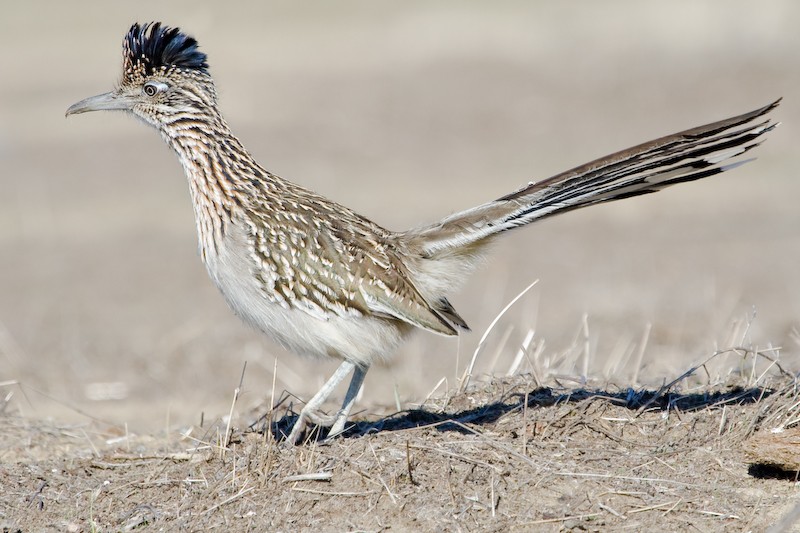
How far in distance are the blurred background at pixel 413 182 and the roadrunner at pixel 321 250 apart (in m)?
0.71

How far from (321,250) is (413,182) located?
1411 cm

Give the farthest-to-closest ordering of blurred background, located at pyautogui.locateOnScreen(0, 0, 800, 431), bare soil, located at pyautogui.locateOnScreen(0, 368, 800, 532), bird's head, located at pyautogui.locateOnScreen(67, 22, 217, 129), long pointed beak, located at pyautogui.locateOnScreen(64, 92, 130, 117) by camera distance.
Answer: blurred background, located at pyautogui.locateOnScreen(0, 0, 800, 431) → long pointed beak, located at pyautogui.locateOnScreen(64, 92, 130, 117) → bird's head, located at pyautogui.locateOnScreen(67, 22, 217, 129) → bare soil, located at pyautogui.locateOnScreen(0, 368, 800, 532)

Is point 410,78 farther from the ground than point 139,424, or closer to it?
farther from the ground

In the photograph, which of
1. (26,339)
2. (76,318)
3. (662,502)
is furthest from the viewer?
(76,318)

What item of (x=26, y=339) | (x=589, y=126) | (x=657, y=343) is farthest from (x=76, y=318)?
(x=589, y=126)

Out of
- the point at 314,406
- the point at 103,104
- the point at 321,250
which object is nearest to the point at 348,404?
the point at 314,406

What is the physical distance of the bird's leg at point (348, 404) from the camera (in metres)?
5.84

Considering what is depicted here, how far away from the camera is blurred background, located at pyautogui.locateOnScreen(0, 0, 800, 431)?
10.4m

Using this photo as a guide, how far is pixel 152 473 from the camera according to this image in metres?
5.45

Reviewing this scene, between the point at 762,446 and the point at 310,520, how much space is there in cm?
210

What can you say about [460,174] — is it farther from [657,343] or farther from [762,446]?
[762,446]

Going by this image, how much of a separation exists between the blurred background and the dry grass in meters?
0.91

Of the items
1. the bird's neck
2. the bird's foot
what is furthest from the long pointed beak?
the bird's foot

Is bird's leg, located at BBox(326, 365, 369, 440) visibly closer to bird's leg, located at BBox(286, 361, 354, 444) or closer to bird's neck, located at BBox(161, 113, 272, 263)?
bird's leg, located at BBox(286, 361, 354, 444)
